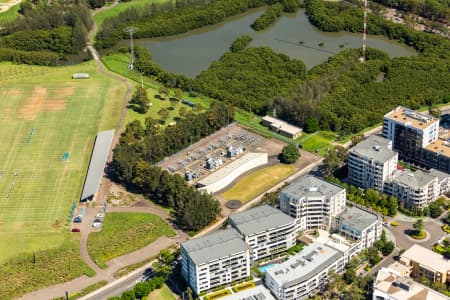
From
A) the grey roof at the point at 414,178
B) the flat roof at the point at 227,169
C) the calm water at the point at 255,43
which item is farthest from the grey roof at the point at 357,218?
the calm water at the point at 255,43

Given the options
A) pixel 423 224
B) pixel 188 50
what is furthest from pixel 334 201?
pixel 188 50

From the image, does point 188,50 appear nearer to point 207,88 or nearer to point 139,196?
point 207,88

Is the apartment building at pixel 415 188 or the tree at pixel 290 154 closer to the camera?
the apartment building at pixel 415 188

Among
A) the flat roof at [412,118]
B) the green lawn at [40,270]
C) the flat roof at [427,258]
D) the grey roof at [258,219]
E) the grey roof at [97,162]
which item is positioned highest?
the flat roof at [412,118]

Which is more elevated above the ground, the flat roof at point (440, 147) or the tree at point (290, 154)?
the flat roof at point (440, 147)

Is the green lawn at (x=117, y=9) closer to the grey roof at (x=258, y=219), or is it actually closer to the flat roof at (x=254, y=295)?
the grey roof at (x=258, y=219)

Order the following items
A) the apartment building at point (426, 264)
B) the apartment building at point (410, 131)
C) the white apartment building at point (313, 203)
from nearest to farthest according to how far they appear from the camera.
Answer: the apartment building at point (426, 264)
the white apartment building at point (313, 203)
the apartment building at point (410, 131)

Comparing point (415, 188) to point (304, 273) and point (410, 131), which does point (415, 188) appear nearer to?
point (410, 131)

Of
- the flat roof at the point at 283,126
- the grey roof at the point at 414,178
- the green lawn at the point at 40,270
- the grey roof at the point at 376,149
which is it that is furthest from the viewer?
the flat roof at the point at 283,126
